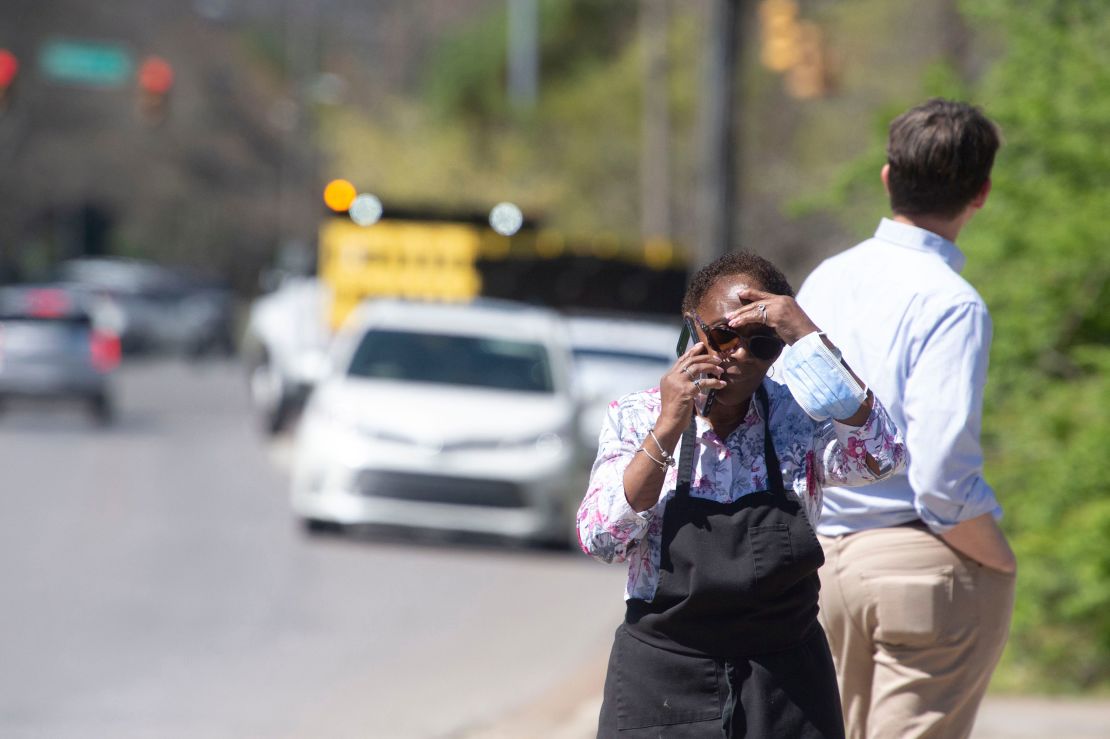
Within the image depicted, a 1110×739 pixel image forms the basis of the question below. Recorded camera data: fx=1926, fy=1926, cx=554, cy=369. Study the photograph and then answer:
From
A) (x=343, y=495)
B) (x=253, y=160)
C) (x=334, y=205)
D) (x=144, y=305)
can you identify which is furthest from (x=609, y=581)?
(x=253, y=160)

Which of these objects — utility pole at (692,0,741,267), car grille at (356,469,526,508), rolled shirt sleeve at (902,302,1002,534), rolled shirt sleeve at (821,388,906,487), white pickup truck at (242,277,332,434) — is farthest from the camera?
white pickup truck at (242,277,332,434)

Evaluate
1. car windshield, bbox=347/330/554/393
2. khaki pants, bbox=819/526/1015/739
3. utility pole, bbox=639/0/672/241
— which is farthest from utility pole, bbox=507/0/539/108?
khaki pants, bbox=819/526/1015/739

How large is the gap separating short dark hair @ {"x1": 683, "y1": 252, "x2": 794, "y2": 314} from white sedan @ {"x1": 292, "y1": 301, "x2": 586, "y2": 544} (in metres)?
8.95

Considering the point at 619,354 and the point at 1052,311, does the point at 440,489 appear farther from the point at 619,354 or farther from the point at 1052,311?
the point at 1052,311

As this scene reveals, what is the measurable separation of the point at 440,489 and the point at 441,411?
0.62 meters

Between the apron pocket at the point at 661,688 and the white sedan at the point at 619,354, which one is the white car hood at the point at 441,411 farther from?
the apron pocket at the point at 661,688

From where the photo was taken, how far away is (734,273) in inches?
138

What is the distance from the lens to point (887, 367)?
396 centimetres

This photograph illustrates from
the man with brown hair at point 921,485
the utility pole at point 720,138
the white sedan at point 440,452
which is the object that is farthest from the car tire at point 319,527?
the man with brown hair at point 921,485

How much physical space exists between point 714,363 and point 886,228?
0.93 m

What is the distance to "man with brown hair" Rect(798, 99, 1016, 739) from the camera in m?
3.88

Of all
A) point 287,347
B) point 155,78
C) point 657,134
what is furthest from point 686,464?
point 155,78

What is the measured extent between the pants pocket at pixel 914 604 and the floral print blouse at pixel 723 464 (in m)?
0.52

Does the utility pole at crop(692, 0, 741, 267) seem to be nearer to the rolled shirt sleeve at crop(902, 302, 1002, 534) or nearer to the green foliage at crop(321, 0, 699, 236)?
the rolled shirt sleeve at crop(902, 302, 1002, 534)
